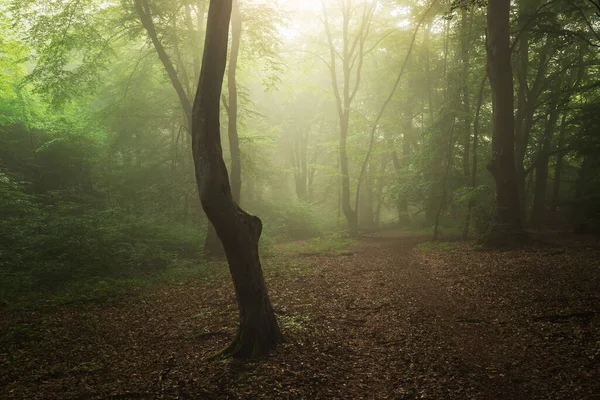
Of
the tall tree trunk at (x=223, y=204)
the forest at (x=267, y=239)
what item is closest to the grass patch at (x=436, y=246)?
the forest at (x=267, y=239)

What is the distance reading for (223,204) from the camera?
17.9 feet

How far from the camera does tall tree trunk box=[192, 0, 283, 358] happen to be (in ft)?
17.7

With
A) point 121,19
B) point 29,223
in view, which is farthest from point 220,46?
point 121,19

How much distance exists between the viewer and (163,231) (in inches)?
563

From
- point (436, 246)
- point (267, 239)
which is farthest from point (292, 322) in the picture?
point (267, 239)

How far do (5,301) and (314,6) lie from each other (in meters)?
20.3

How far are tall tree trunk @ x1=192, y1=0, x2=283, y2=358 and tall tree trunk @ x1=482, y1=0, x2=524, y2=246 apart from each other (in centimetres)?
949

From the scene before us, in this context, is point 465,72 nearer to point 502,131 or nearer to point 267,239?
point 502,131

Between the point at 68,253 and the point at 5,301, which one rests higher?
the point at 68,253

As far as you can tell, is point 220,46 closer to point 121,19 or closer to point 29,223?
point 29,223

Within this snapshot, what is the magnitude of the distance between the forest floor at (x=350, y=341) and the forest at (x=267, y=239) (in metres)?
0.04

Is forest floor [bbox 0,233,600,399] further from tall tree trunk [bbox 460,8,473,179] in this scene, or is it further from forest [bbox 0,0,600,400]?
tall tree trunk [bbox 460,8,473,179]

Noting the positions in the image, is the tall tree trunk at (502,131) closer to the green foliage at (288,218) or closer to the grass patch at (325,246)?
the grass patch at (325,246)

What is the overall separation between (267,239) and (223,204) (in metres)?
11.5
